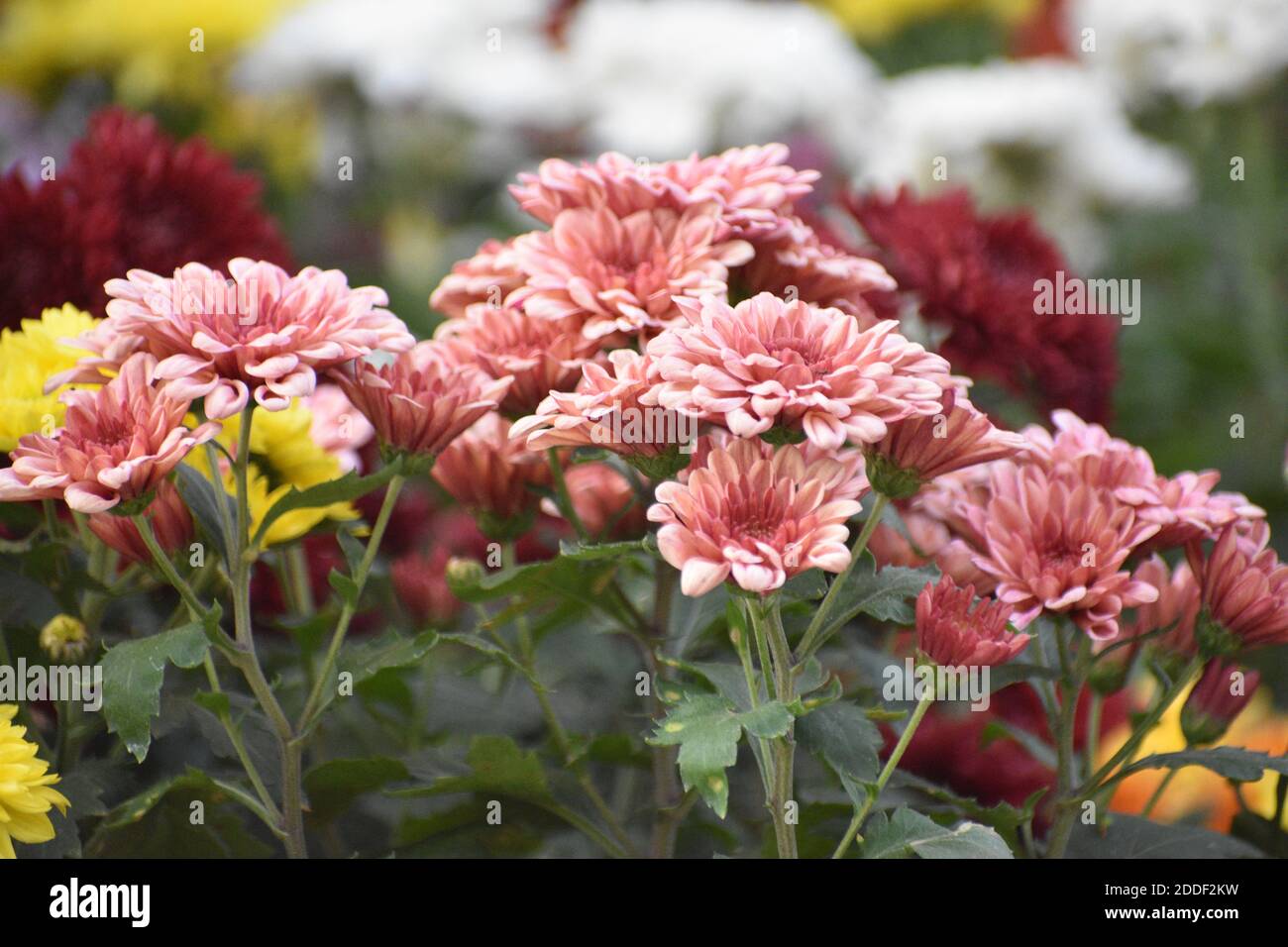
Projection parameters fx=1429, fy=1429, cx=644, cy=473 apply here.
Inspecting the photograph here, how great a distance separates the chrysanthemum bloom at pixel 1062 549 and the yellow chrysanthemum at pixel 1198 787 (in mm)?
318

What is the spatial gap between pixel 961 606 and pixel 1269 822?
0.95ft

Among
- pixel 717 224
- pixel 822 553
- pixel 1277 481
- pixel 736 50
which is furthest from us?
pixel 736 50

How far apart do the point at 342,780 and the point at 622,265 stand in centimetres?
28

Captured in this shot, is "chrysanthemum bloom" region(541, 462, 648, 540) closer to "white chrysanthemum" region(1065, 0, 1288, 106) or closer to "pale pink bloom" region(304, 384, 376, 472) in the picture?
"pale pink bloom" region(304, 384, 376, 472)

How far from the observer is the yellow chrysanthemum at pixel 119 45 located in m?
1.45

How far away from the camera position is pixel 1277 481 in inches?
52.5

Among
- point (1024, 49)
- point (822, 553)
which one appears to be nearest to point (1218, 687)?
point (822, 553)

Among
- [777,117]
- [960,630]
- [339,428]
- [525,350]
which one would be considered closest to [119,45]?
[777,117]

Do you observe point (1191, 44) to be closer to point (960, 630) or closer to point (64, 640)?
point (960, 630)

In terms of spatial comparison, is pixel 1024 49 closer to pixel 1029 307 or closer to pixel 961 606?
pixel 1029 307

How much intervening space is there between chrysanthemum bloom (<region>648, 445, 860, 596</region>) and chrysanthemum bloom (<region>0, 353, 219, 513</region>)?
0.62ft

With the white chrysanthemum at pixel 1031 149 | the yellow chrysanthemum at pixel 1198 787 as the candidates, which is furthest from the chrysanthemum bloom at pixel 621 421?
the white chrysanthemum at pixel 1031 149

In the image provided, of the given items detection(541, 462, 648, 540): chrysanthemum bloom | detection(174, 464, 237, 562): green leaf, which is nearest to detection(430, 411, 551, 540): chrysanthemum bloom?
detection(541, 462, 648, 540): chrysanthemum bloom

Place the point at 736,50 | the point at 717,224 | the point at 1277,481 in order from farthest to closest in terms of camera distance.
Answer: the point at 736,50 < the point at 1277,481 < the point at 717,224
